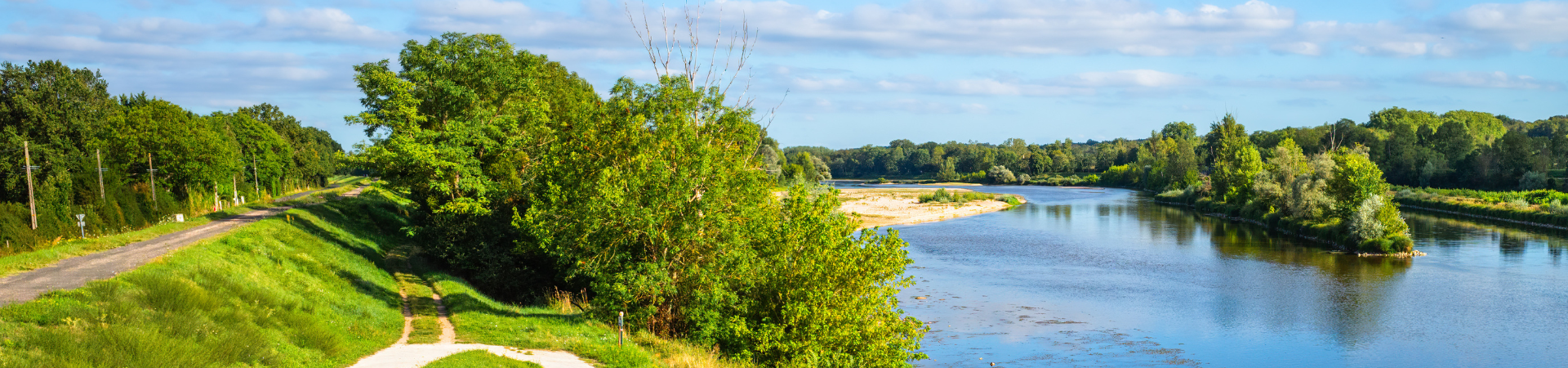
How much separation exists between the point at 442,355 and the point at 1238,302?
111ft

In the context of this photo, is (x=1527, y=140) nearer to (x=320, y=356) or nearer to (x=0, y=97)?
(x=320, y=356)

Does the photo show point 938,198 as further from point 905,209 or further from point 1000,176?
point 1000,176

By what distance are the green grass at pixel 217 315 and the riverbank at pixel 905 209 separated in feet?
179

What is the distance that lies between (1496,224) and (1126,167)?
104975 millimetres

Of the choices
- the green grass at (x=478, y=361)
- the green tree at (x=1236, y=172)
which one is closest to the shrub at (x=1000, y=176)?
the green tree at (x=1236, y=172)

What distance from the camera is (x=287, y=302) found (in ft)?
69.5

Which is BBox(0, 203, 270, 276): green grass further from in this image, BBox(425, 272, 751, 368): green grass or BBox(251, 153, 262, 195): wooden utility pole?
BBox(251, 153, 262, 195): wooden utility pole

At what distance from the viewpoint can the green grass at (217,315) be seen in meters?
14.6

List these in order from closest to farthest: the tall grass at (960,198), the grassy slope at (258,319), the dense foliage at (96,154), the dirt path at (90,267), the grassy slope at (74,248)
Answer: the grassy slope at (258,319) < the dirt path at (90,267) < the grassy slope at (74,248) < the dense foliage at (96,154) < the tall grass at (960,198)

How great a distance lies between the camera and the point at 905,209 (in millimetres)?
101375

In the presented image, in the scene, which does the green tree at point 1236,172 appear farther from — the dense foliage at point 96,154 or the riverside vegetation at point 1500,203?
the dense foliage at point 96,154

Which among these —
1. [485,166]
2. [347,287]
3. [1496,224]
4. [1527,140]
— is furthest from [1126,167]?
[347,287]

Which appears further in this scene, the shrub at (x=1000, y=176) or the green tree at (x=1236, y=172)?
the shrub at (x=1000, y=176)

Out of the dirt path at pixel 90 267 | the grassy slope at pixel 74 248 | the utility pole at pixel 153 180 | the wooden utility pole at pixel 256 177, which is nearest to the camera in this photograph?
the dirt path at pixel 90 267
